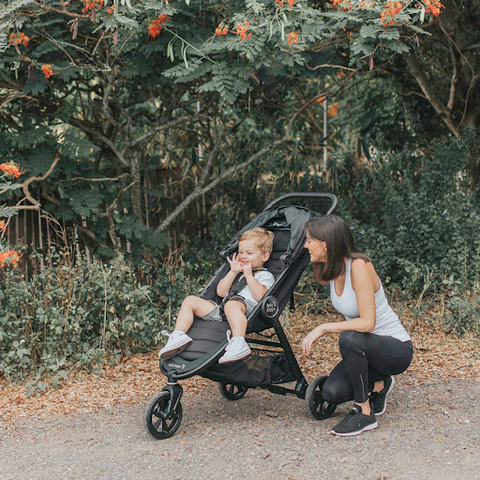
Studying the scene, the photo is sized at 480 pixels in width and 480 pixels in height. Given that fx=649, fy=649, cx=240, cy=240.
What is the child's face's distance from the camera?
4406 mm

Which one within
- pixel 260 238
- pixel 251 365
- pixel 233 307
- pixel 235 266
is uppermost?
pixel 260 238

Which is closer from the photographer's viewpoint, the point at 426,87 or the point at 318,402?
the point at 318,402

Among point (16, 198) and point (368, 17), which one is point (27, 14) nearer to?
point (16, 198)

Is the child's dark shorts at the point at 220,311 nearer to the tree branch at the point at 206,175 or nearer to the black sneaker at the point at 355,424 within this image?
the black sneaker at the point at 355,424

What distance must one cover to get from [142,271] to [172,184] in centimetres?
136

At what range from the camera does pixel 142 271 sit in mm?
6141

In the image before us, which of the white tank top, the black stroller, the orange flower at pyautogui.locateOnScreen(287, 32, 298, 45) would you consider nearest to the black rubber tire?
the black stroller

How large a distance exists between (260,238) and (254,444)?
4.58 ft

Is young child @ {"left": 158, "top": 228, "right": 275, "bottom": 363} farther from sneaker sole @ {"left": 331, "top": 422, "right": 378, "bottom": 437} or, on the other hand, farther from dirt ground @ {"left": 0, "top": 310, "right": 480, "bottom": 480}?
sneaker sole @ {"left": 331, "top": 422, "right": 378, "bottom": 437}

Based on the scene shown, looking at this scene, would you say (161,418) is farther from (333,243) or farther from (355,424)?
(333,243)

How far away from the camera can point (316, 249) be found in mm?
3893

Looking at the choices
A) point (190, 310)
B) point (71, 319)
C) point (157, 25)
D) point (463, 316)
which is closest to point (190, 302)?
point (190, 310)

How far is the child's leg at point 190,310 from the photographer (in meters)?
4.03

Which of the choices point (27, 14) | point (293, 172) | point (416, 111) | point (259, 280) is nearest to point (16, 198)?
point (27, 14)
